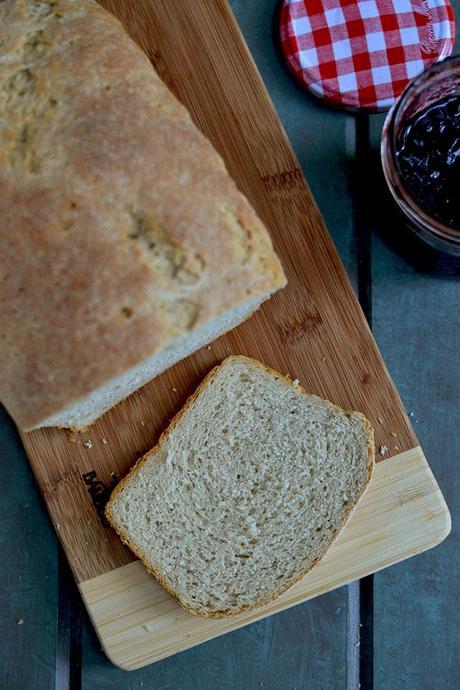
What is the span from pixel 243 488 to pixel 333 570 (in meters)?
0.32

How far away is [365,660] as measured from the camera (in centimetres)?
214

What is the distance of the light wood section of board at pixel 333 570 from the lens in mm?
1949

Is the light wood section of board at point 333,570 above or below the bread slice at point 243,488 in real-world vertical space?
below

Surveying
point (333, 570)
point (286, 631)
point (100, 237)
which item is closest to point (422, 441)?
point (333, 570)

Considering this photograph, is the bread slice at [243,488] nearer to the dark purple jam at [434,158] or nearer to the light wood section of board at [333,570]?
the light wood section of board at [333,570]

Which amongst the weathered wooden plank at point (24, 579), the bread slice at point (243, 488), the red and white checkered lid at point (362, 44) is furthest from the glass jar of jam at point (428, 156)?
the weathered wooden plank at point (24, 579)

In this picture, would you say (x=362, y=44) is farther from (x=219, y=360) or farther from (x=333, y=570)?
(x=333, y=570)

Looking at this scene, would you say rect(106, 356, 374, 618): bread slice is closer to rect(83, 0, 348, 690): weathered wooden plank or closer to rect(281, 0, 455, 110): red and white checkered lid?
A: rect(83, 0, 348, 690): weathered wooden plank

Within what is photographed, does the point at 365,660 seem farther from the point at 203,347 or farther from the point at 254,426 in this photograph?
the point at 203,347

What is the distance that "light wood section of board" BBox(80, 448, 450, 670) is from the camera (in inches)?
76.7

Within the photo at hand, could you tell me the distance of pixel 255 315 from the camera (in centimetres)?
201

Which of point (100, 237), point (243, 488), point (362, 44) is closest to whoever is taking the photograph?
point (100, 237)

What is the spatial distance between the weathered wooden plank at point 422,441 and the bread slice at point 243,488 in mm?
285

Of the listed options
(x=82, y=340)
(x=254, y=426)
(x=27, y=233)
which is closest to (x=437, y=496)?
(x=254, y=426)
